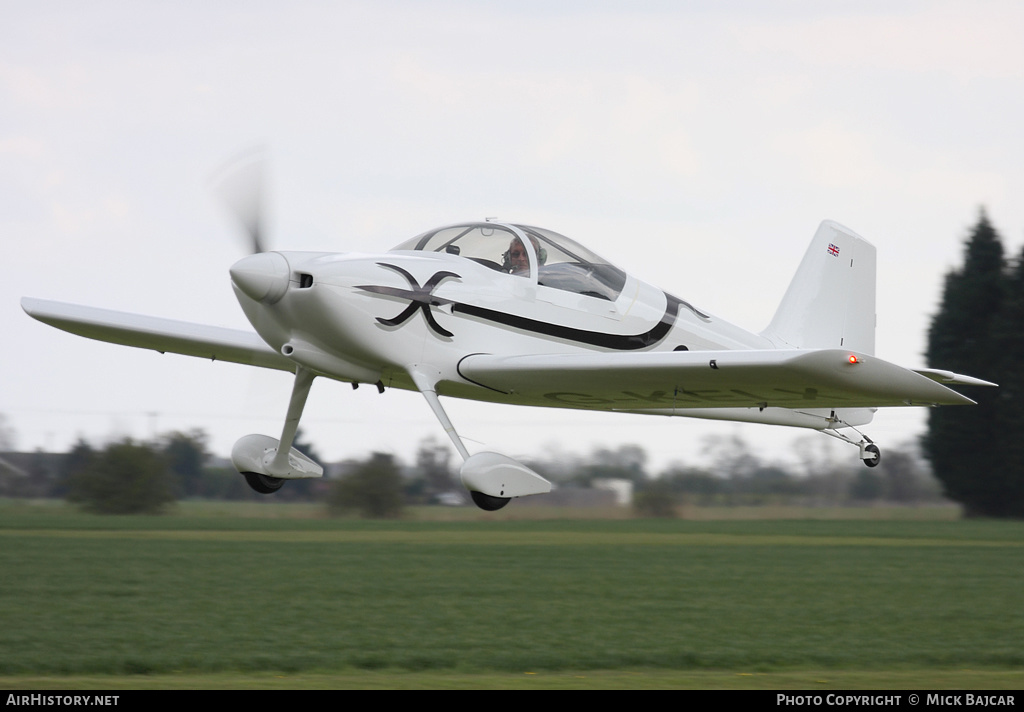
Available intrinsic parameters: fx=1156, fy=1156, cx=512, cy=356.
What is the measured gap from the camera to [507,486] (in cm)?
905

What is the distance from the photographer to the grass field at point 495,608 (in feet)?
51.0

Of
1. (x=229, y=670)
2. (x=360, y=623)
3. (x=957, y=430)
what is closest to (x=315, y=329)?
(x=229, y=670)

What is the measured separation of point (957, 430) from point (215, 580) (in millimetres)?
37891

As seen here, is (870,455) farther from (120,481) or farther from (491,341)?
(120,481)

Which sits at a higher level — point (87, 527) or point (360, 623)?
point (87, 527)

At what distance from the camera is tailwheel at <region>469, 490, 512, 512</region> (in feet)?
29.8

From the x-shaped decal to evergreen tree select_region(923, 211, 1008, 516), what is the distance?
47.5 m

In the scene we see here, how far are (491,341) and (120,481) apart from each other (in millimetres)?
39814

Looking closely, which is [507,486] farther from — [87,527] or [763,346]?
[87,527]

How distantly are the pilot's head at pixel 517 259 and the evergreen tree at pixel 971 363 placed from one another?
153 feet

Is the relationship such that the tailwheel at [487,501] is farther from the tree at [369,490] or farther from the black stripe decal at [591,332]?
the tree at [369,490]

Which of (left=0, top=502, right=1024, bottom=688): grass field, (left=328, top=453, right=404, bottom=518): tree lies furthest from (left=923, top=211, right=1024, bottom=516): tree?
(left=328, top=453, right=404, bottom=518): tree

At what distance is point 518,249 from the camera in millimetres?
10781
